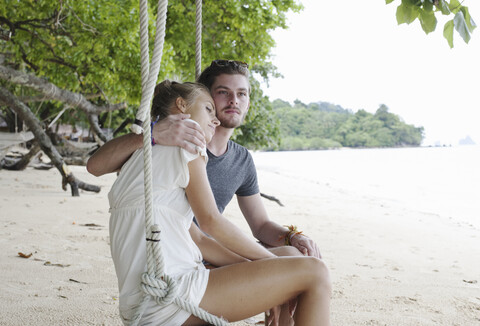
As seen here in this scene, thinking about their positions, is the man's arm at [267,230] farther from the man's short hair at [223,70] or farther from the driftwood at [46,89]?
the driftwood at [46,89]

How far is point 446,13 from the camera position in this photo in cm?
198

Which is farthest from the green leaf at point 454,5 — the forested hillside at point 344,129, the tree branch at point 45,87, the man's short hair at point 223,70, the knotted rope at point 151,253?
the forested hillside at point 344,129

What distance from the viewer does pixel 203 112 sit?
1.67 m

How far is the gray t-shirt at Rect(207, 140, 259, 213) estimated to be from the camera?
2.22m

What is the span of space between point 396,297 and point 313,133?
181 ft

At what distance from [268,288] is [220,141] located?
0.95 m

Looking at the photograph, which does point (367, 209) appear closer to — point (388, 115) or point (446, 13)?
point (446, 13)

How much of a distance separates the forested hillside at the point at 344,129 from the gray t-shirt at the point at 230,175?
53.3 meters

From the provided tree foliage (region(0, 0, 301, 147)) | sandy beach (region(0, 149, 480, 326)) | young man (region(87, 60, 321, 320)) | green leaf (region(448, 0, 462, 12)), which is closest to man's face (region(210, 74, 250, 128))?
young man (region(87, 60, 321, 320))

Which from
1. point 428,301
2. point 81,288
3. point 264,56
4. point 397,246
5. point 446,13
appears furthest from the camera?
point 264,56

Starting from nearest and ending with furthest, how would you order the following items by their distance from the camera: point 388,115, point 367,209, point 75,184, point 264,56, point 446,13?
1. point 446,13
2. point 75,184
3. point 264,56
4. point 367,209
5. point 388,115

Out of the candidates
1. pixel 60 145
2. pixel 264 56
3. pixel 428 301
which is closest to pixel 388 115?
pixel 60 145

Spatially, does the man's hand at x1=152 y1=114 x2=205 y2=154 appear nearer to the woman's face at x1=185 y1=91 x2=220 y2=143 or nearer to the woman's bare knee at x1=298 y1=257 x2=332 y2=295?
the woman's face at x1=185 y1=91 x2=220 y2=143

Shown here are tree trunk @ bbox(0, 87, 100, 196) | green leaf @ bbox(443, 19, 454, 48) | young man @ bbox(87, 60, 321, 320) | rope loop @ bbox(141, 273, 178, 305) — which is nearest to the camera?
rope loop @ bbox(141, 273, 178, 305)
